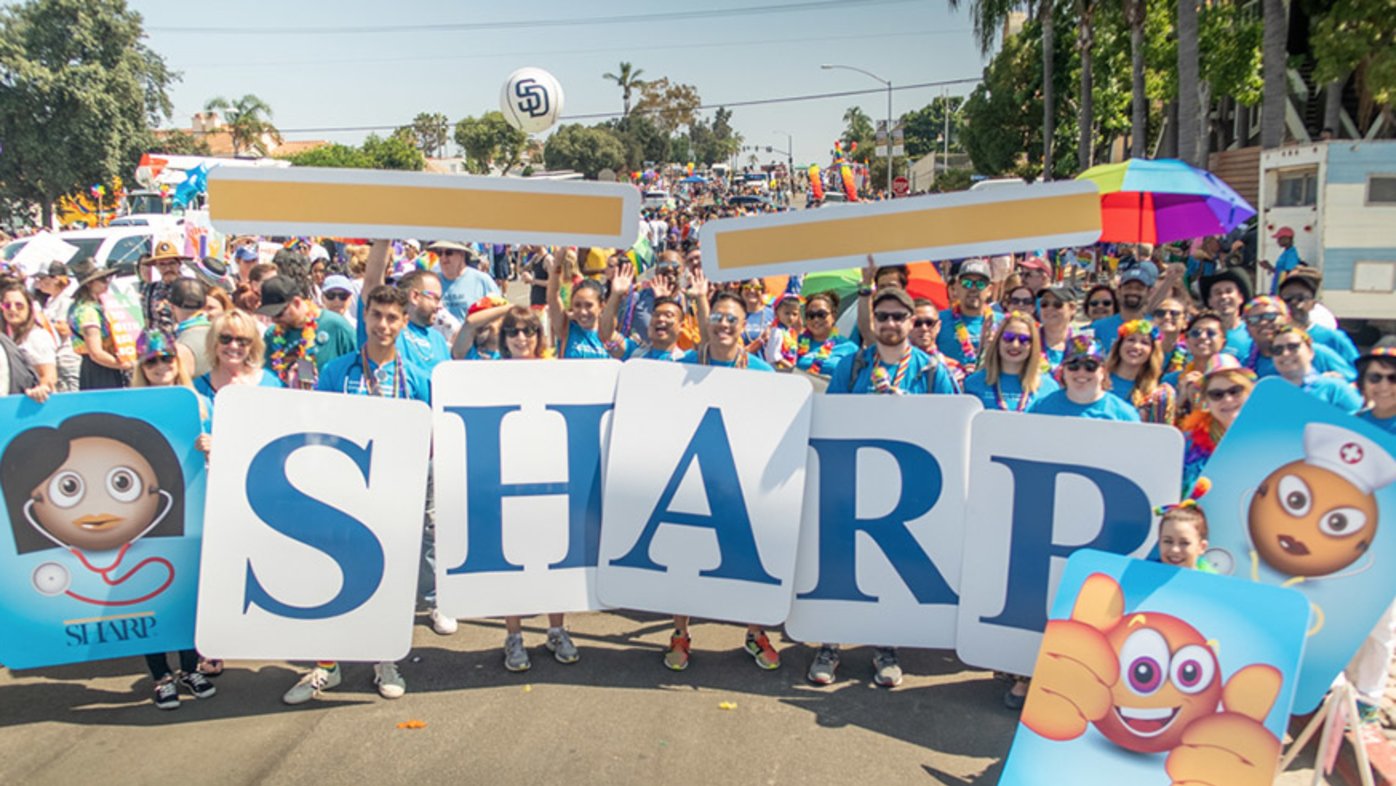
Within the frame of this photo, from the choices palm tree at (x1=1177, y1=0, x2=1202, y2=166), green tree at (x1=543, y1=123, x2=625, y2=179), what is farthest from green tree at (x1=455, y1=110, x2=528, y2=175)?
palm tree at (x1=1177, y1=0, x2=1202, y2=166)

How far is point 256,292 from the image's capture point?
8.28 m

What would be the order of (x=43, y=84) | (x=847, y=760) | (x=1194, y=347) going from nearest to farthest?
(x=847, y=760), (x=1194, y=347), (x=43, y=84)

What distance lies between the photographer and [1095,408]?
440cm

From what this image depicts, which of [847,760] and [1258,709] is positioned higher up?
[1258,709]

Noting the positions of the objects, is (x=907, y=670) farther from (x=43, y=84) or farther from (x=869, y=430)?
(x=43, y=84)

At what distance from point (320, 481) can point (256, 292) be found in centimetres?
468

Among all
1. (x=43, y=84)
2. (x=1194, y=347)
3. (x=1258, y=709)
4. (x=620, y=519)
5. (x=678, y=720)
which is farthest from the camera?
(x=43, y=84)

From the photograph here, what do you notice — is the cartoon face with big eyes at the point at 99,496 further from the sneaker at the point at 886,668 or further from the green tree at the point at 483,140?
the green tree at the point at 483,140

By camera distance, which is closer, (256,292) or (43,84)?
(256,292)

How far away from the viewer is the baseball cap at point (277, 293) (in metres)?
6.52

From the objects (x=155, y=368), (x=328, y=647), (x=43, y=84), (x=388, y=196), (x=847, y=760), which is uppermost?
(x=43, y=84)

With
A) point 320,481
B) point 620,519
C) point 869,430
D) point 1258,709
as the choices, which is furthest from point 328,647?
point 1258,709

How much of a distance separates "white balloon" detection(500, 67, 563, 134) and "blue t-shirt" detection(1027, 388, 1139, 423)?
6.58 m

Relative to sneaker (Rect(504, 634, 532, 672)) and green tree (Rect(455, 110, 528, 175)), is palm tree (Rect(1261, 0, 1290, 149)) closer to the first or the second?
sneaker (Rect(504, 634, 532, 672))
